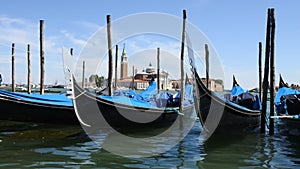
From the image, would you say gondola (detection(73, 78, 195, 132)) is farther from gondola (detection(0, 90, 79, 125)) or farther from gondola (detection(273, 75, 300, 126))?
gondola (detection(273, 75, 300, 126))

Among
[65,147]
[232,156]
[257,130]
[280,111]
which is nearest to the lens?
[232,156]

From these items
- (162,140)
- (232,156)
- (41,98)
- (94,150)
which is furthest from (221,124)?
(41,98)

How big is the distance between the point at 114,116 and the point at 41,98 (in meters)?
1.53

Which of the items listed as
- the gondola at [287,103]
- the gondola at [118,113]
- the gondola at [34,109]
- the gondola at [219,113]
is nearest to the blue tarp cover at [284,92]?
the gondola at [287,103]

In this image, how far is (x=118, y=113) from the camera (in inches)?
291

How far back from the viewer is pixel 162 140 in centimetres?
670

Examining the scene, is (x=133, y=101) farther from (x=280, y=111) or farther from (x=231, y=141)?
(x=280, y=111)

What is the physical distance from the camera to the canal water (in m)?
4.62

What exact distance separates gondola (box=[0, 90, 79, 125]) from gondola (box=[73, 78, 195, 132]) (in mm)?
480

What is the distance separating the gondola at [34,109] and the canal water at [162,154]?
0.30 metres

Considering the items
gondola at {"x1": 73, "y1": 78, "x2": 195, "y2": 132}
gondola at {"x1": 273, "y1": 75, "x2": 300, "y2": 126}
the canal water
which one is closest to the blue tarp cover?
gondola at {"x1": 273, "y1": 75, "x2": 300, "y2": 126}

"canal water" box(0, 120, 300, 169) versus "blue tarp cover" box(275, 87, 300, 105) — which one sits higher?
"blue tarp cover" box(275, 87, 300, 105)

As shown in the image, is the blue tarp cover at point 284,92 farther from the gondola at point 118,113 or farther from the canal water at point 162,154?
the gondola at point 118,113

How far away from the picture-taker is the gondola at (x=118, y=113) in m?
6.56
